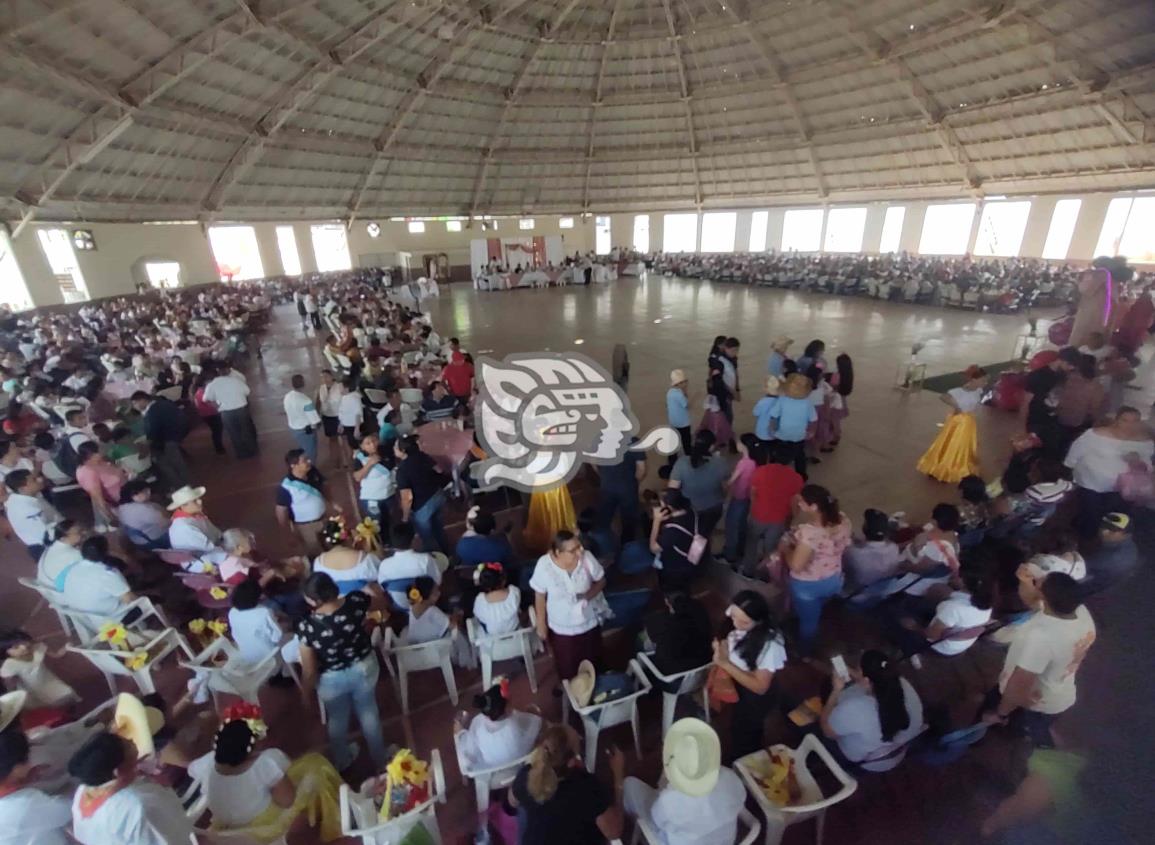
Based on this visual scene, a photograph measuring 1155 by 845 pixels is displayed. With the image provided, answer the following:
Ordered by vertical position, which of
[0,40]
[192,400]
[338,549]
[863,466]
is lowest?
[863,466]

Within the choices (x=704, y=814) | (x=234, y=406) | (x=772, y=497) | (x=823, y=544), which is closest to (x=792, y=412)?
(x=772, y=497)

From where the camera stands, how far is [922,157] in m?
23.9

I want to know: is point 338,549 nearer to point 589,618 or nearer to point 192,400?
point 589,618

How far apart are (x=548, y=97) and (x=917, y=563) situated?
27.5 m

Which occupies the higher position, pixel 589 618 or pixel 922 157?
pixel 922 157

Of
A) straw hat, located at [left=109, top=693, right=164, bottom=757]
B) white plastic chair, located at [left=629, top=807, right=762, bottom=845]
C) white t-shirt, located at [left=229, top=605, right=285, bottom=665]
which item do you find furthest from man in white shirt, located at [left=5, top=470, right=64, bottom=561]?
white plastic chair, located at [left=629, top=807, right=762, bottom=845]

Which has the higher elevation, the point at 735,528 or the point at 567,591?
the point at 567,591

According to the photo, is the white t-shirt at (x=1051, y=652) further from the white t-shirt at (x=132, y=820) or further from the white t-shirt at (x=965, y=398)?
the white t-shirt at (x=965, y=398)

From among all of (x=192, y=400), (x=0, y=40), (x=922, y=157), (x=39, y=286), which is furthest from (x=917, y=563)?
(x=922, y=157)

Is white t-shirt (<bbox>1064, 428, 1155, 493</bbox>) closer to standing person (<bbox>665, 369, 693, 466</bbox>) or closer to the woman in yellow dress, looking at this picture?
the woman in yellow dress

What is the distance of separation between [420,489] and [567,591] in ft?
5.76

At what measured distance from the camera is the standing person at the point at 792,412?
15.5 ft

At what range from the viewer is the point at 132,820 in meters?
1.79

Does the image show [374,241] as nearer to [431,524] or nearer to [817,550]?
[431,524]
